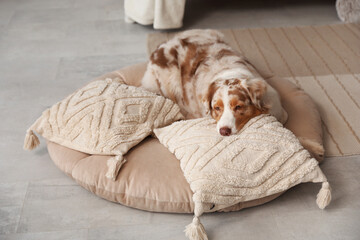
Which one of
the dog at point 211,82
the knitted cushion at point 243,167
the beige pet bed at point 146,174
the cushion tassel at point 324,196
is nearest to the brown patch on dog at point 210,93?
the dog at point 211,82

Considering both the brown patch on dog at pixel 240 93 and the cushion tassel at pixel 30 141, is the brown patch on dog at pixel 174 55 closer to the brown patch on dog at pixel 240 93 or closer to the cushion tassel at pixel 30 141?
the brown patch on dog at pixel 240 93

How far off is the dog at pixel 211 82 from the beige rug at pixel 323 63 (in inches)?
17.8

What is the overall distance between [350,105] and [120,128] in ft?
5.34

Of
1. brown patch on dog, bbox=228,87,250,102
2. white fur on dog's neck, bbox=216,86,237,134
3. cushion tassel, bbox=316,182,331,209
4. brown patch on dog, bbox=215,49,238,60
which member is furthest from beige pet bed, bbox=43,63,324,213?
brown patch on dog, bbox=215,49,238,60

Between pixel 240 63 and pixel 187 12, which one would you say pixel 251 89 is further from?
pixel 187 12

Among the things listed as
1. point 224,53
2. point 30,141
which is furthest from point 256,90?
point 30,141

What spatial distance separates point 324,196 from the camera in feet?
6.76

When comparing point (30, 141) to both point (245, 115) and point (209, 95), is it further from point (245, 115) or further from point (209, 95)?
point (245, 115)

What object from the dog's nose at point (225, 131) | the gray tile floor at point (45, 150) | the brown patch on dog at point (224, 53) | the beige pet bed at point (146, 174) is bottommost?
the gray tile floor at point (45, 150)

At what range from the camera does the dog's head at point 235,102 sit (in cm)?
219

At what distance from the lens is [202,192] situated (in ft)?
6.48

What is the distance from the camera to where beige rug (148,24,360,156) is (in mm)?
2744

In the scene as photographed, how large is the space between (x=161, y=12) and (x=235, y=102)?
6.79 feet

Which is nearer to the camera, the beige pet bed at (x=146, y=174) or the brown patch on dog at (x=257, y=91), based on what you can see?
the beige pet bed at (x=146, y=174)
